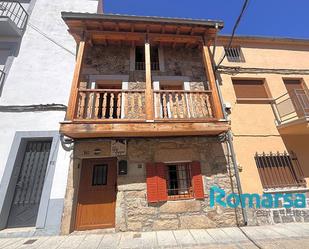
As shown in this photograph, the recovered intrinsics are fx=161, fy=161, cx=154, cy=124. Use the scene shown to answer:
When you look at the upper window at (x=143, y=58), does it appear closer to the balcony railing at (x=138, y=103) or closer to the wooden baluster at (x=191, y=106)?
the balcony railing at (x=138, y=103)

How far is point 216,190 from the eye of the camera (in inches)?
196

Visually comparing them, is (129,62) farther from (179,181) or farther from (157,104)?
(179,181)

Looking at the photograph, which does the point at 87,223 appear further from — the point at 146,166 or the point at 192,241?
the point at 192,241

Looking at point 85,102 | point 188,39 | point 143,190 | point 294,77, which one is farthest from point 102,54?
point 294,77

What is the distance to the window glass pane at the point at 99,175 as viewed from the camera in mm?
5094

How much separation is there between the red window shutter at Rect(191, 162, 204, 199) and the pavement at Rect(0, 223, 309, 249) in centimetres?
92

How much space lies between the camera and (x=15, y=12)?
→ 6.63 m

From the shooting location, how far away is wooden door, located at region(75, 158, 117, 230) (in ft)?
15.5

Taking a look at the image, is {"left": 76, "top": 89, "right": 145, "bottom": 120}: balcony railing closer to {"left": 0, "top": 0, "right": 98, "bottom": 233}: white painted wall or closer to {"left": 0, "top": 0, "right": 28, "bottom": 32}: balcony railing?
{"left": 0, "top": 0, "right": 98, "bottom": 233}: white painted wall

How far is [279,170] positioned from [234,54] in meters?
5.03

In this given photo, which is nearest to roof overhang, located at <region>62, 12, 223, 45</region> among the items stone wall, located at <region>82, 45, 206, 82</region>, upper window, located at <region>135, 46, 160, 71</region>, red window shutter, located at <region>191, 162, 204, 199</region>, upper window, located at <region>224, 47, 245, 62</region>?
stone wall, located at <region>82, 45, 206, 82</region>

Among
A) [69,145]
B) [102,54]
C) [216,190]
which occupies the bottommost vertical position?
[216,190]

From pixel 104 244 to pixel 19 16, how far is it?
8947mm

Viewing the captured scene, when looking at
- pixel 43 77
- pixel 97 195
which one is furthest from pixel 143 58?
pixel 97 195
